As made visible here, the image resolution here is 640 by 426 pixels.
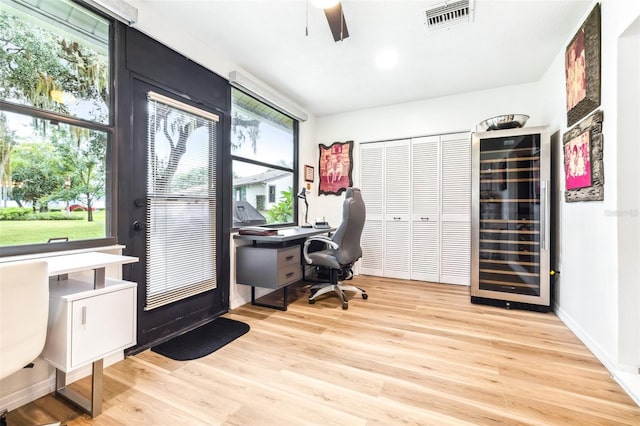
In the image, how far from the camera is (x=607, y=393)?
1610 millimetres

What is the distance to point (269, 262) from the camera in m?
2.83

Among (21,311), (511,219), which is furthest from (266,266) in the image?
(511,219)

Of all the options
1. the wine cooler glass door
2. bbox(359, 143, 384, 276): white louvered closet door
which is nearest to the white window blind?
bbox(359, 143, 384, 276): white louvered closet door

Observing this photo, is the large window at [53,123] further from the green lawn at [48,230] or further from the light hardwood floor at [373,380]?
the light hardwood floor at [373,380]

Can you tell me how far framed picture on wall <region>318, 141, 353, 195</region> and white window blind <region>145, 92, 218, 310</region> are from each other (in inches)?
85.4

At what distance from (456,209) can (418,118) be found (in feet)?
4.56

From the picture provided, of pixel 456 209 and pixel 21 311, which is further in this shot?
pixel 456 209

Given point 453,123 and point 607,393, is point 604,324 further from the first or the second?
point 453,123

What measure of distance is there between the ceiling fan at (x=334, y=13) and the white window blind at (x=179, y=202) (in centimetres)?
137

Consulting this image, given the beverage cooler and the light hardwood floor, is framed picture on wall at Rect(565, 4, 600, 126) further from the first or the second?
the light hardwood floor

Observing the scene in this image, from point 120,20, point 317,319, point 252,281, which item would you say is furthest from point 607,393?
point 120,20

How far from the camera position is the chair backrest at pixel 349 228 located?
2.95 meters

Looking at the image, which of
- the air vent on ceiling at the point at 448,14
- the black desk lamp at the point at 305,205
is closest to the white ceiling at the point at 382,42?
the air vent on ceiling at the point at 448,14

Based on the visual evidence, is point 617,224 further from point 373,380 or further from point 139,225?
point 139,225
